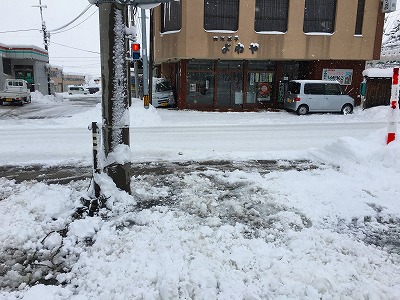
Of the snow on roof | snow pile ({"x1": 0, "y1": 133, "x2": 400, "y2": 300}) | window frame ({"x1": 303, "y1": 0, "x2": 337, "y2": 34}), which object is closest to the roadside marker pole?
snow pile ({"x1": 0, "y1": 133, "x2": 400, "y2": 300})

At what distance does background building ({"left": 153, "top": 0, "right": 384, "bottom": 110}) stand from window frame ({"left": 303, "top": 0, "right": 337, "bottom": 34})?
0.19 ft

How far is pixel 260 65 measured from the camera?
22594mm

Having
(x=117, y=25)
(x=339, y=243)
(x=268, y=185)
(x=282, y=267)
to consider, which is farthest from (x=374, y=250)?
(x=117, y=25)

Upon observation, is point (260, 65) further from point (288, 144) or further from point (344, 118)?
point (288, 144)

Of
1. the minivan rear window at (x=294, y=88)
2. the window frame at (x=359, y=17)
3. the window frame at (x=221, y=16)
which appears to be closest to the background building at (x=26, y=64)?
the window frame at (x=221, y=16)

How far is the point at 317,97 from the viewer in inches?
778

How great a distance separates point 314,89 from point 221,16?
706 cm

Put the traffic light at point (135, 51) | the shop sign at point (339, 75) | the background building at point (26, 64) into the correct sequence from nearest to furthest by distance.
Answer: the traffic light at point (135, 51) → the shop sign at point (339, 75) → the background building at point (26, 64)

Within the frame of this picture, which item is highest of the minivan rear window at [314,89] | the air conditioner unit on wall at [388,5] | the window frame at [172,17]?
the air conditioner unit on wall at [388,5]

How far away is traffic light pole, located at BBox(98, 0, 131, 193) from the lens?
202 inches

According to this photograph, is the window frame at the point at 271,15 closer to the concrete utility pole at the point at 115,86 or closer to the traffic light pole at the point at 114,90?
the concrete utility pole at the point at 115,86

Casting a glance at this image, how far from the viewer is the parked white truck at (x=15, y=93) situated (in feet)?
83.2

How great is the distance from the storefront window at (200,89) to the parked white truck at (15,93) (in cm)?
1371

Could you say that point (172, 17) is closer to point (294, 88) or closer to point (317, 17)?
point (294, 88)
